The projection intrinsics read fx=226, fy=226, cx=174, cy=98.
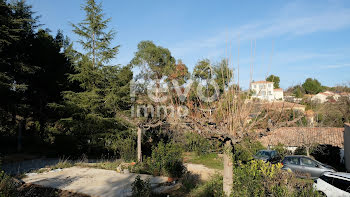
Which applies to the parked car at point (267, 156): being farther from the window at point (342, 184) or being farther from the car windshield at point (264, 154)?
the window at point (342, 184)

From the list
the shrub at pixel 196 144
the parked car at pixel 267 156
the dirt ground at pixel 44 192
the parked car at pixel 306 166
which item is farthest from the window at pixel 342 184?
the shrub at pixel 196 144

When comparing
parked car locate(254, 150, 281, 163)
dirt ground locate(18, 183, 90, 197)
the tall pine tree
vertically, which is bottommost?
parked car locate(254, 150, 281, 163)

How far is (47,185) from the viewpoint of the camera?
791 cm

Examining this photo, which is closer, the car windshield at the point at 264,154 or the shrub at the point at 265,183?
the shrub at the point at 265,183

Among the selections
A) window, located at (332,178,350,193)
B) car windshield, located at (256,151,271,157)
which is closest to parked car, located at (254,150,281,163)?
car windshield, located at (256,151,271,157)

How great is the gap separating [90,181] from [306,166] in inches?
422

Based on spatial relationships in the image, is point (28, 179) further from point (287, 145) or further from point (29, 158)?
point (287, 145)

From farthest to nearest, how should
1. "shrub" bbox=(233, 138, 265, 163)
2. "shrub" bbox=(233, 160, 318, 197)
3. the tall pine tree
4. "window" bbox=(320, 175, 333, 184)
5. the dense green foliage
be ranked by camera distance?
the tall pine tree → the dense green foliage → "window" bbox=(320, 175, 333, 184) → "shrub" bbox=(233, 138, 265, 163) → "shrub" bbox=(233, 160, 318, 197)

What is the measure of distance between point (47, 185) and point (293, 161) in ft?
38.7

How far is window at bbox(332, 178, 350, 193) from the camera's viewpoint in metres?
6.56

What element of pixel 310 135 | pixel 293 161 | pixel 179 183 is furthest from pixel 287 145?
pixel 179 183

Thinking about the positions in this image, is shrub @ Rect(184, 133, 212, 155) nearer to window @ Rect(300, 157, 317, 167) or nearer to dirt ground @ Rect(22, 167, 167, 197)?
window @ Rect(300, 157, 317, 167)

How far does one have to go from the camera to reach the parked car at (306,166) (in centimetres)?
1162

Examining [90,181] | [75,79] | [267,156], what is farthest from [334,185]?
[75,79]
